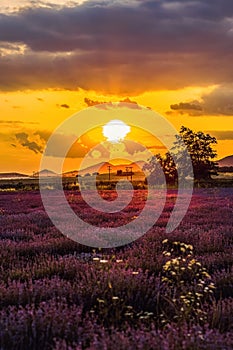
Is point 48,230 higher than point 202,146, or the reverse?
point 202,146

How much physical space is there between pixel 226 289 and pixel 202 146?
5844 centimetres

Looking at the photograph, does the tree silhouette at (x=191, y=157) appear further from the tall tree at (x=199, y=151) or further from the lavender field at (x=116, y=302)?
the lavender field at (x=116, y=302)

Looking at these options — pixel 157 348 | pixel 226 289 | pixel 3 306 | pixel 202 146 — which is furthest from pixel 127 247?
pixel 202 146

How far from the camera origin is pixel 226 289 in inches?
220

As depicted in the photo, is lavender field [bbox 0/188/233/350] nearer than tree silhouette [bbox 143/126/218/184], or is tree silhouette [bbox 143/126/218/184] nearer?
lavender field [bbox 0/188/233/350]

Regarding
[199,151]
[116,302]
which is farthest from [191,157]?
[116,302]

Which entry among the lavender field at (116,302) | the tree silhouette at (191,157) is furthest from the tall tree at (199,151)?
the lavender field at (116,302)

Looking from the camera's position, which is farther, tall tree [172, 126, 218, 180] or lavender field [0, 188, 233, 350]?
tall tree [172, 126, 218, 180]

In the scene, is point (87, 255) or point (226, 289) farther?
point (87, 255)

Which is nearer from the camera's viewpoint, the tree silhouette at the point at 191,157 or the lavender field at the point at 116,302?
the lavender field at the point at 116,302

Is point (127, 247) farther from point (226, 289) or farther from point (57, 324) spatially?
point (57, 324)

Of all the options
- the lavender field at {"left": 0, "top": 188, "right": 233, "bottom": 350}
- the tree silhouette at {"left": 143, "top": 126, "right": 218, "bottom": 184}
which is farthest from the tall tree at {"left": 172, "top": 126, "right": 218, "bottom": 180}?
the lavender field at {"left": 0, "top": 188, "right": 233, "bottom": 350}

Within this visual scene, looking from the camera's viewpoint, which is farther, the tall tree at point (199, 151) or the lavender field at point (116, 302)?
the tall tree at point (199, 151)

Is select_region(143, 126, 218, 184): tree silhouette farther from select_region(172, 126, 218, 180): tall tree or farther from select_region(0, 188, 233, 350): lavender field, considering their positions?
select_region(0, 188, 233, 350): lavender field
